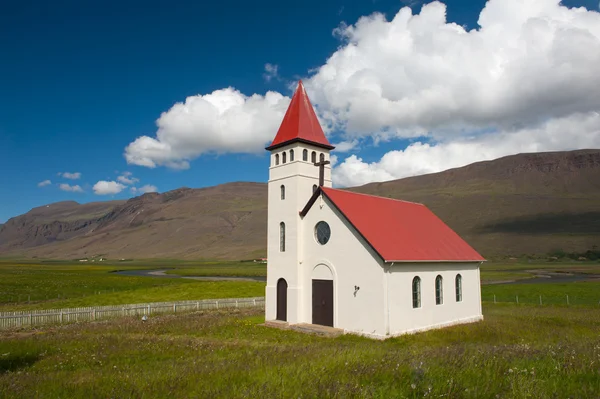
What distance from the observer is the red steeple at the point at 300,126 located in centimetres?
2769

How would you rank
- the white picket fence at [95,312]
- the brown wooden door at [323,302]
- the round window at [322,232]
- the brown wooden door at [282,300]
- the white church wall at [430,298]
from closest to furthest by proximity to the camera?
1. the white church wall at [430,298]
2. the brown wooden door at [323,302]
3. the round window at [322,232]
4. the brown wooden door at [282,300]
5. the white picket fence at [95,312]

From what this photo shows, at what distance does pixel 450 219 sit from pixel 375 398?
199 m

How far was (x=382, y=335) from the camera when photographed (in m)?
21.7

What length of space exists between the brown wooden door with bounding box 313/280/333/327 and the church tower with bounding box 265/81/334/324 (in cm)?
117

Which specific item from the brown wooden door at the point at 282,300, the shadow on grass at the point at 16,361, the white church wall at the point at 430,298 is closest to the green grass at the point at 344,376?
the shadow on grass at the point at 16,361

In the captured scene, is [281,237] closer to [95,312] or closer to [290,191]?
[290,191]

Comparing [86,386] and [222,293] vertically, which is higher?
[86,386]

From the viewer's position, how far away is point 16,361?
15.3 metres

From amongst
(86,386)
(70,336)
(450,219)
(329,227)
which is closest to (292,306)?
(329,227)

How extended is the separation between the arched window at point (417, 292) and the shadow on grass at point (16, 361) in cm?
1802

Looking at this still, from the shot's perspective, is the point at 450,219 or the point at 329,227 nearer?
the point at 329,227

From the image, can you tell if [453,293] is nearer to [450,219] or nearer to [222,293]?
[222,293]

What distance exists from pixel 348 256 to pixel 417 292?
4468 mm

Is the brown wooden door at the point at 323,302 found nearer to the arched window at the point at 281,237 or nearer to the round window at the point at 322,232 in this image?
the round window at the point at 322,232
